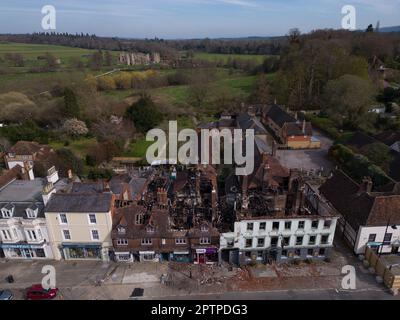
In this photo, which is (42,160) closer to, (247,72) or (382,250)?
(382,250)

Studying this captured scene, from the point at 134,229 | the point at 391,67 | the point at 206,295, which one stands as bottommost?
the point at 206,295

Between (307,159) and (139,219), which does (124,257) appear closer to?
(139,219)

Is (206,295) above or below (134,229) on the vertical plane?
below

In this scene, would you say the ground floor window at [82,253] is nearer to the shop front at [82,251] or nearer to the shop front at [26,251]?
the shop front at [82,251]

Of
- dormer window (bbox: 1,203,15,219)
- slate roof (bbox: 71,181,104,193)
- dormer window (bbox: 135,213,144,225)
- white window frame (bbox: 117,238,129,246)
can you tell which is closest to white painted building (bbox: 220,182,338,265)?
dormer window (bbox: 135,213,144,225)

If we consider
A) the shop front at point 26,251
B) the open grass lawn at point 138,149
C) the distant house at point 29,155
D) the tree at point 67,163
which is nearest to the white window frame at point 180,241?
the shop front at point 26,251

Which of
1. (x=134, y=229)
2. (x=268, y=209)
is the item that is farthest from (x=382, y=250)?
(x=134, y=229)
